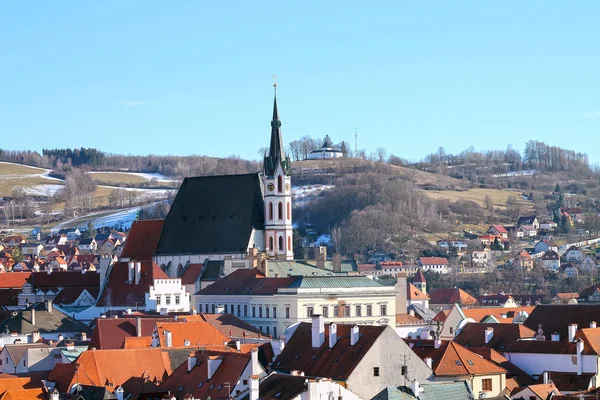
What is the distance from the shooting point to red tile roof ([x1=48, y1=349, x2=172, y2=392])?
200ft

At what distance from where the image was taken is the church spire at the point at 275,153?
365 ft

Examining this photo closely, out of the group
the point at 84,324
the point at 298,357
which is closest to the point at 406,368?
the point at 298,357

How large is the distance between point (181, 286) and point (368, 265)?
74989 millimetres

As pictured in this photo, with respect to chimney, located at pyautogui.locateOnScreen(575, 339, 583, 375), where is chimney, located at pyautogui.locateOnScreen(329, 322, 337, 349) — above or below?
above

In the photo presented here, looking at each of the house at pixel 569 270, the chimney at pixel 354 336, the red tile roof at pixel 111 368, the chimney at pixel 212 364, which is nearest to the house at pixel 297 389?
the chimney at pixel 212 364

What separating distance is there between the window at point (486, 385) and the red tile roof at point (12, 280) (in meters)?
69.3

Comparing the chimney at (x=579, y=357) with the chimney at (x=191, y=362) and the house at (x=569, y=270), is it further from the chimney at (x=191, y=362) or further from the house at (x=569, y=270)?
the house at (x=569, y=270)

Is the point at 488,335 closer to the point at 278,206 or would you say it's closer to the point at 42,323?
the point at 42,323

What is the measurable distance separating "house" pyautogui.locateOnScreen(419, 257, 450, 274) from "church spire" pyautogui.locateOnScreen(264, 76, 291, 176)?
223 feet

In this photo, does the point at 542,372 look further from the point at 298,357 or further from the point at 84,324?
the point at 84,324

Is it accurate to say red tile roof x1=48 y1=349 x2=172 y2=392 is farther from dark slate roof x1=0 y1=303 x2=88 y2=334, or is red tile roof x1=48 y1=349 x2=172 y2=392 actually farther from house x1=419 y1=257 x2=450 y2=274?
house x1=419 y1=257 x2=450 y2=274

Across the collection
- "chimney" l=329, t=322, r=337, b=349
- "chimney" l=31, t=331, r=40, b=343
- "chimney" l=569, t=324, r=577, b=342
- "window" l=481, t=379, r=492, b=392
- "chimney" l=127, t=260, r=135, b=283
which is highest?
"chimney" l=127, t=260, r=135, b=283

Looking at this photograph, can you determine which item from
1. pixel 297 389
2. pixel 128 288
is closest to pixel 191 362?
pixel 297 389

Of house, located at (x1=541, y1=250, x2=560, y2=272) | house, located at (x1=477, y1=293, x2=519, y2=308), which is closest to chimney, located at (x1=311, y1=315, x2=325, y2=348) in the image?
house, located at (x1=477, y1=293, x2=519, y2=308)
